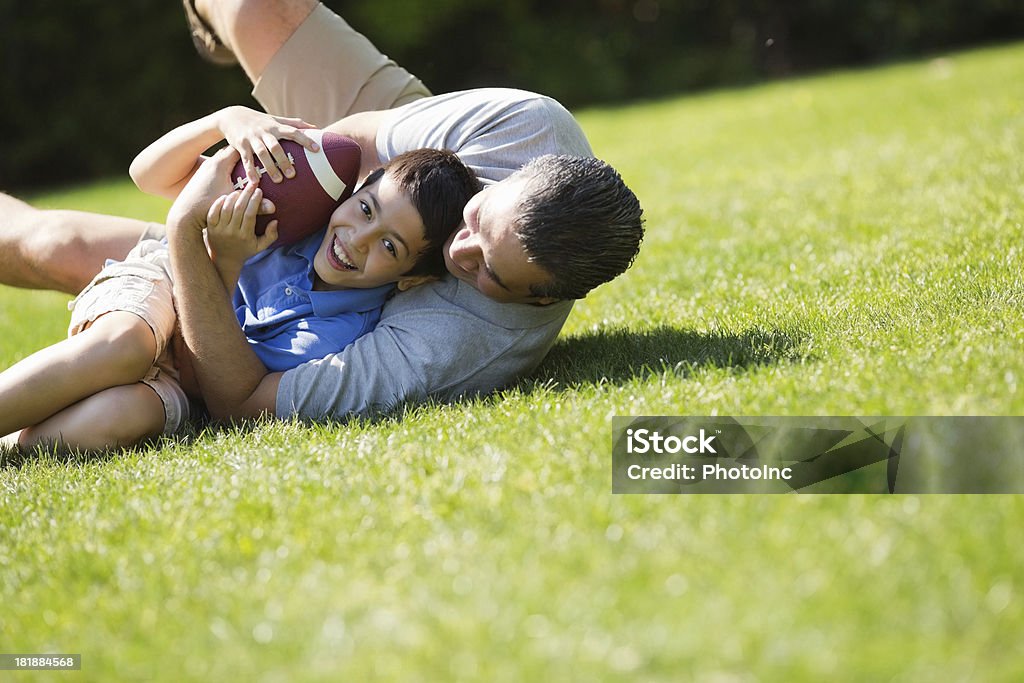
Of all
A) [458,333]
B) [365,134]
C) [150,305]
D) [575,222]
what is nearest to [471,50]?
[365,134]

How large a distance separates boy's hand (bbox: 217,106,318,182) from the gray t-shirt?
19.3 inches

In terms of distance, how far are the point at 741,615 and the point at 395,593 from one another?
A: 66cm

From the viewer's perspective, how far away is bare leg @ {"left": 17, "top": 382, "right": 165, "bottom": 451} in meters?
3.14

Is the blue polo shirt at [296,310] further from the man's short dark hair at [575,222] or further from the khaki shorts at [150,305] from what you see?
the man's short dark hair at [575,222]

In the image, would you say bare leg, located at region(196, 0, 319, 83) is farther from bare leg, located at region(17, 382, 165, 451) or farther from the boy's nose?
bare leg, located at region(17, 382, 165, 451)

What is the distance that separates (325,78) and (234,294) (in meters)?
1.30

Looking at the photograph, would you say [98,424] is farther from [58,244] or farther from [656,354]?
[656,354]

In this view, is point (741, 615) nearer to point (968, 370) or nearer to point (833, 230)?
point (968, 370)

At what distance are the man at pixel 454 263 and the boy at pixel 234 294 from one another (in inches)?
3.9

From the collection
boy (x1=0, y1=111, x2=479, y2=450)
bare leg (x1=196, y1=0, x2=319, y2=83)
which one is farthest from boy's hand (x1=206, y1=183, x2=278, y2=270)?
bare leg (x1=196, y1=0, x2=319, y2=83)

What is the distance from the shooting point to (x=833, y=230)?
16.2ft

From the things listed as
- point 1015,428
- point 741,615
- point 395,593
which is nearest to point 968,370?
point 1015,428

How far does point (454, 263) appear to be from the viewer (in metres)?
3.21

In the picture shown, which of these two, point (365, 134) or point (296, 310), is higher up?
point (365, 134)
